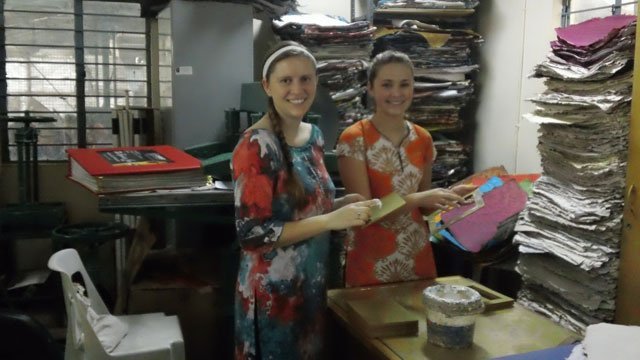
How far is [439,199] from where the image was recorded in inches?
77.0

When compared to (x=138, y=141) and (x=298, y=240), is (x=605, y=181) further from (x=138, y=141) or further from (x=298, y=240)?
(x=138, y=141)

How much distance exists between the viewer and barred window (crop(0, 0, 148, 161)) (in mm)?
3707

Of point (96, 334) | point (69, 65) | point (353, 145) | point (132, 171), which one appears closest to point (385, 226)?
point (353, 145)

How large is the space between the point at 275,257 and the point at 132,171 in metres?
0.86

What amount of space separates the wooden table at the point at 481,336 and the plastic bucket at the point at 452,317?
22 mm

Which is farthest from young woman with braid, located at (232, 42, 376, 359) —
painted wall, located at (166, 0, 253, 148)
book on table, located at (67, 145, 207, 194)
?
painted wall, located at (166, 0, 253, 148)

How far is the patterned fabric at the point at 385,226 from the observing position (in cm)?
199

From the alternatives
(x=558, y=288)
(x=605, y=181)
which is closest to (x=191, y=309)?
(x=558, y=288)

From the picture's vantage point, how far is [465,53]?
3.68 metres

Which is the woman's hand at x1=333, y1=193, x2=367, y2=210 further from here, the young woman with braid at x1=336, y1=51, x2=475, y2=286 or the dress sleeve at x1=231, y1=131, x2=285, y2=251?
the dress sleeve at x1=231, y1=131, x2=285, y2=251

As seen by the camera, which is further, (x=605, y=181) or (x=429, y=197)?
(x=605, y=181)

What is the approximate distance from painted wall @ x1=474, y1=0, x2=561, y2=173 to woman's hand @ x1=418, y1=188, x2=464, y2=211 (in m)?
1.52


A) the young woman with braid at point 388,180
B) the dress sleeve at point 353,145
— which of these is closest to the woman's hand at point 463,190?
the young woman with braid at point 388,180

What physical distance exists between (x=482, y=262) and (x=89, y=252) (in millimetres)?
2131
